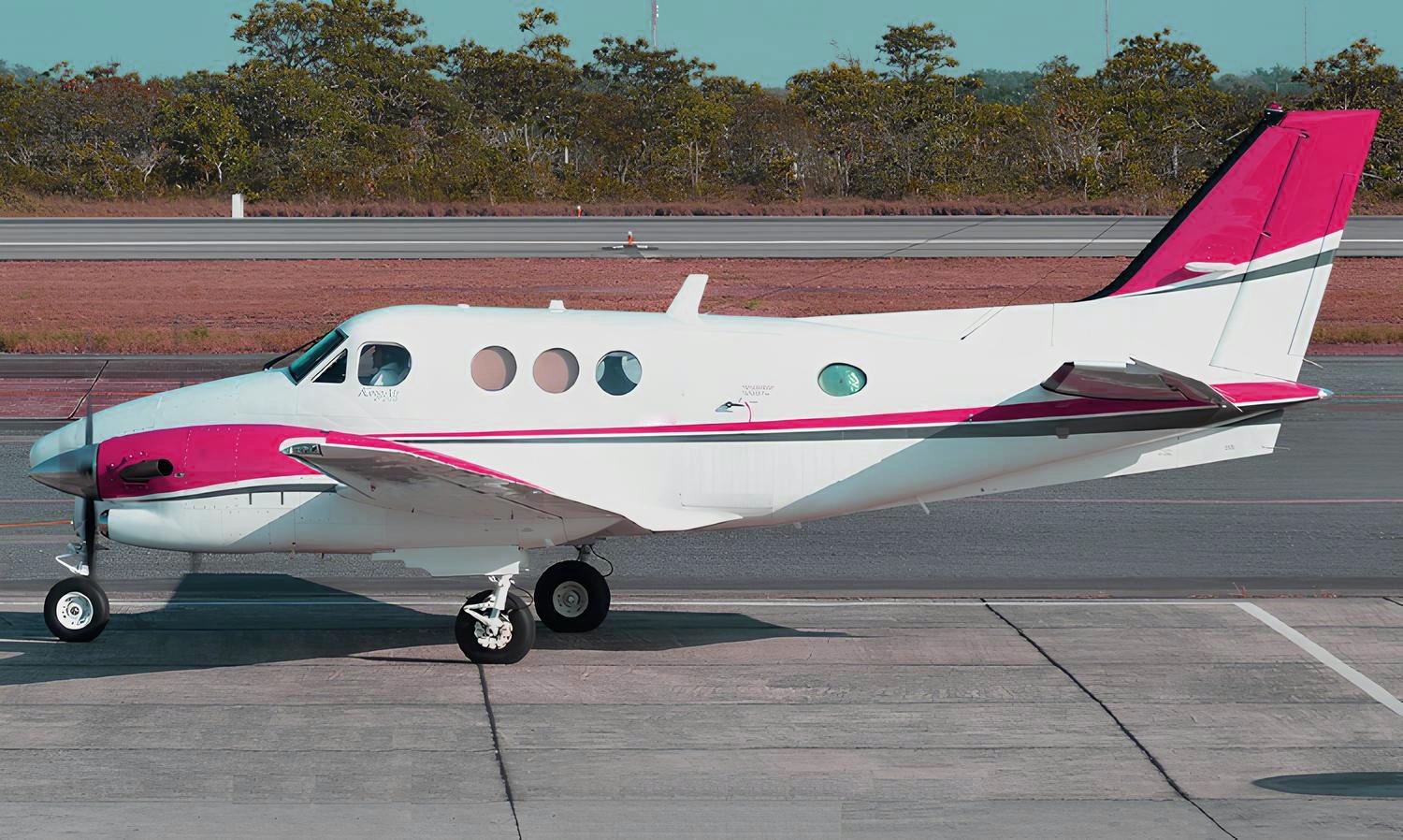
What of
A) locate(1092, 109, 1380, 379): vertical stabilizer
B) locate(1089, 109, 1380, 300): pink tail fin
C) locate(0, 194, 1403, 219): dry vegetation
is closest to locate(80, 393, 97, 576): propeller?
locate(1089, 109, 1380, 300): pink tail fin

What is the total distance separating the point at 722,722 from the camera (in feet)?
33.7

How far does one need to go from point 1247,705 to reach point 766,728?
3552 millimetres

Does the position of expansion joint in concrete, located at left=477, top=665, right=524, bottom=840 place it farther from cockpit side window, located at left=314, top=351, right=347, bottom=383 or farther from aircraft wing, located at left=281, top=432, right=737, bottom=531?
cockpit side window, located at left=314, top=351, right=347, bottom=383

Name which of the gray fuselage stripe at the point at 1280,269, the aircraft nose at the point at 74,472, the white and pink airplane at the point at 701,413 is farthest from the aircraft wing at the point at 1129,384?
the aircraft nose at the point at 74,472

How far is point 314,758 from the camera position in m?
9.48

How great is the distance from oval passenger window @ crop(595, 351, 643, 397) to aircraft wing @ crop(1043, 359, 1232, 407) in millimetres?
3241

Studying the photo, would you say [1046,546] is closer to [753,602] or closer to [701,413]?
[753,602]

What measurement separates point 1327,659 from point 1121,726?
2.62 metres

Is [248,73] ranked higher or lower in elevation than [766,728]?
higher

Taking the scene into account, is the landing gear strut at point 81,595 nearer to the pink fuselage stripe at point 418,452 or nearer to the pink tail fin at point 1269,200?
the pink fuselage stripe at point 418,452

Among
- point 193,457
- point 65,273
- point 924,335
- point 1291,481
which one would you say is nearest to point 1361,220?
point 1291,481

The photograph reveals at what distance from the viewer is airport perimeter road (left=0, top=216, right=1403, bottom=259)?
46.0 metres

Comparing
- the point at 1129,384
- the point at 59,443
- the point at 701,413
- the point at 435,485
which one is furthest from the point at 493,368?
the point at 1129,384

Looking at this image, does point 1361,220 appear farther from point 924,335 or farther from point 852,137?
point 924,335
